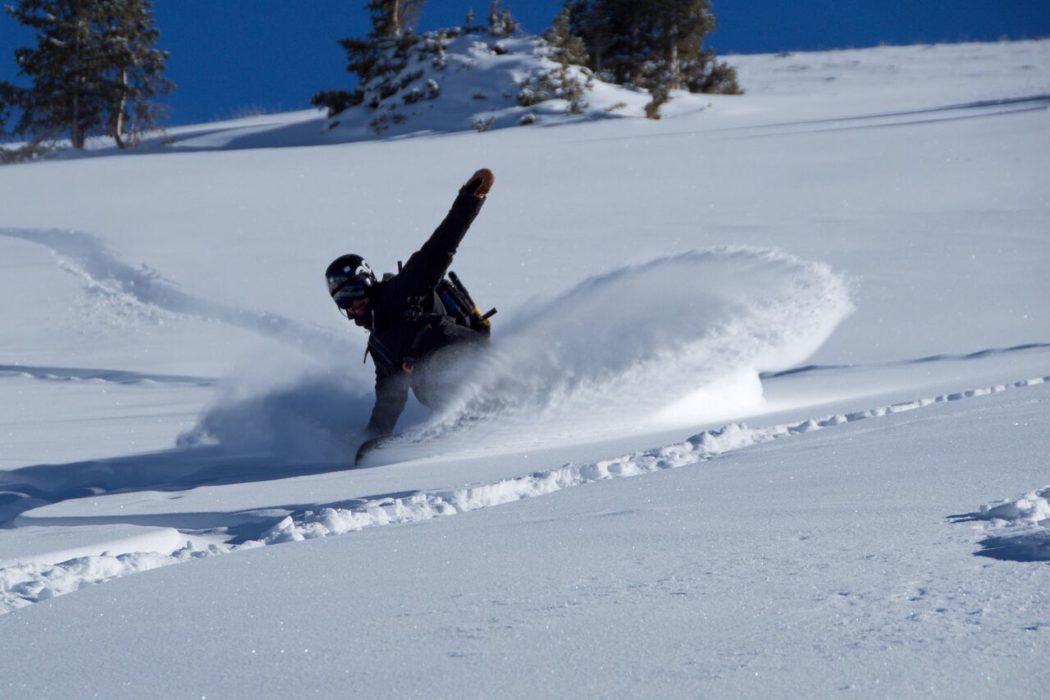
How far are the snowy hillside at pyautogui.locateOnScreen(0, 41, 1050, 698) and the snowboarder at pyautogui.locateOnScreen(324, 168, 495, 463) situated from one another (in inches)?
6.8

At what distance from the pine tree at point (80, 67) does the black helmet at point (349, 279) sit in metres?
32.2

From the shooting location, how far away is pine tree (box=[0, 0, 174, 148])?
36.4 m

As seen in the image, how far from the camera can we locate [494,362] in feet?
21.4

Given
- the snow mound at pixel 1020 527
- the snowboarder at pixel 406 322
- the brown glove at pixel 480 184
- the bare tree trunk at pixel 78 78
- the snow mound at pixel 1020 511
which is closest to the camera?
the snow mound at pixel 1020 527

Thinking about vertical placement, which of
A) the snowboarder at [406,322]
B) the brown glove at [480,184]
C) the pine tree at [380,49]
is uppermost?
the pine tree at [380,49]

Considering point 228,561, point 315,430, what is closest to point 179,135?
point 315,430

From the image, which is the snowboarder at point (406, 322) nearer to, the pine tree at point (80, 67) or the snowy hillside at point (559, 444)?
the snowy hillside at point (559, 444)

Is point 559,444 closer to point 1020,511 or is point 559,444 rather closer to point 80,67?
point 1020,511

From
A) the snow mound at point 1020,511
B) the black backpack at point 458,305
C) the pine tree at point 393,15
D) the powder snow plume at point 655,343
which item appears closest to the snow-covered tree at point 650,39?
the pine tree at point 393,15

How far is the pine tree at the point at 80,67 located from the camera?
36.4 meters

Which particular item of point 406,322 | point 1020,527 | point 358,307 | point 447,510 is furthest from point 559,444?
point 1020,527

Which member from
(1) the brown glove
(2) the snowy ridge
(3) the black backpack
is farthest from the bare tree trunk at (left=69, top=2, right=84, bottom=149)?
(2) the snowy ridge

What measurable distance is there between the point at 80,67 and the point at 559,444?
3467 cm

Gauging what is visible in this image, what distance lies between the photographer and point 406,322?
20.5 feet
